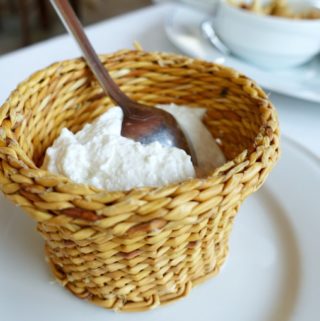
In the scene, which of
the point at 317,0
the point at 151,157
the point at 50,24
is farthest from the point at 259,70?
the point at 50,24

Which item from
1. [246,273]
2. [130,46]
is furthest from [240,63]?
[246,273]

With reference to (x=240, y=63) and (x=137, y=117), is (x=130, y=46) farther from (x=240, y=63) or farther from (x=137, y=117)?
(x=137, y=117)

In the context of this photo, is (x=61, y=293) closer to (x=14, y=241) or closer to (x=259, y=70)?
(x=14, y=241)

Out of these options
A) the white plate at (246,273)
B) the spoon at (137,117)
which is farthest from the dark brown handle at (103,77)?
the white plate at (246,273)

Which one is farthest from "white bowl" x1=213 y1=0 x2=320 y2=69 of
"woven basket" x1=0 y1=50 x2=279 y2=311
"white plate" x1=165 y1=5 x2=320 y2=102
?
"woven basket" x1=0 y1=50 x2=279 y2=311

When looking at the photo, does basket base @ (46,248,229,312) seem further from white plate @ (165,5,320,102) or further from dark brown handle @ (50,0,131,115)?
white plate @ (165,5,320,102)
